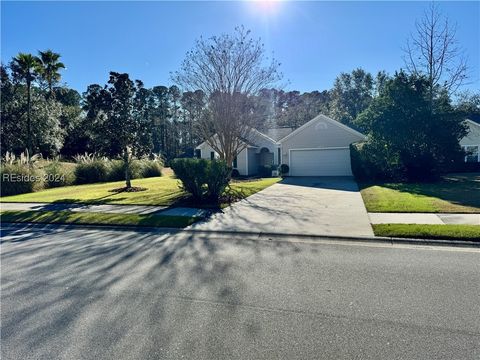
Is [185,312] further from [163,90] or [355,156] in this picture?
[163,90]

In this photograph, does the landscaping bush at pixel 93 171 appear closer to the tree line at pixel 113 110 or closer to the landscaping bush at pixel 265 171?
the tree line at pixel 113 110

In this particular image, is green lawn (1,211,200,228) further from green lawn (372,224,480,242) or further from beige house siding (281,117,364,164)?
beige house siding (281,117,364,164)

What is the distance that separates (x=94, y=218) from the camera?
932cm

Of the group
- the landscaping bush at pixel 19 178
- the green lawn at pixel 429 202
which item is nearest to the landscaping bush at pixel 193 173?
the green lawn at pixel 429 202

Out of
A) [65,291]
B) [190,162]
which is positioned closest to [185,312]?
[65,291]

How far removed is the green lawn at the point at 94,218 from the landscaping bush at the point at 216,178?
114 inches

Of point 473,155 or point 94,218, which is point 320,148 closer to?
point 473,155

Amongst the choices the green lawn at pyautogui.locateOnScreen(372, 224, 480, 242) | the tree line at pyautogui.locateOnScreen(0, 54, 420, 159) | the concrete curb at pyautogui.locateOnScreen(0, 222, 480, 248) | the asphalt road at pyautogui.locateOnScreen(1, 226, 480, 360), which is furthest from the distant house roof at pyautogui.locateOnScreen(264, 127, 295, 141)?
the asphalt road at pyautogui.locateOnScreen(1, 226, 480, 360)

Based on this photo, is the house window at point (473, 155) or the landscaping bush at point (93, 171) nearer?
the landscaping bush at point (93, 171)

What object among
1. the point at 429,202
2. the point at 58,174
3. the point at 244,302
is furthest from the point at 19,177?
the point at 429,202

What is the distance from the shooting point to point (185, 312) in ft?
11.8

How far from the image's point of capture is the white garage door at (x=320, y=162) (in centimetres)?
2373

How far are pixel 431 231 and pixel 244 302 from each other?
5003mm

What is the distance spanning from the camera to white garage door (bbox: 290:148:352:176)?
23.7 m
